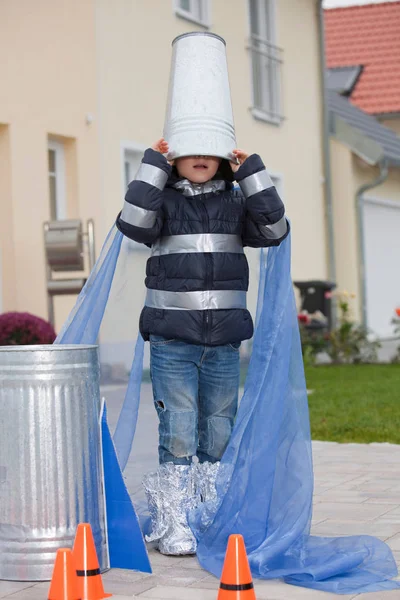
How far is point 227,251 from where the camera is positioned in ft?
14.8

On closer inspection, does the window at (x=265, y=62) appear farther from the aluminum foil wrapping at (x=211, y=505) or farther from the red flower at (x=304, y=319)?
the aluminum foil wrapping at (x=211, y=505)

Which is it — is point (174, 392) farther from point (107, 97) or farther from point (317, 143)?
point (317, 143)

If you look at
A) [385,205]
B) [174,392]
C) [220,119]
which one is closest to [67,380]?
[174,392]

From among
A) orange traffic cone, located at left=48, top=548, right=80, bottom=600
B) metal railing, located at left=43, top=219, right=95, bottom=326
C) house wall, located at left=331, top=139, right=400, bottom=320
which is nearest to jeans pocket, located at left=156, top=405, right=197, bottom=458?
orange traffic cone, located at left=48, top=548, right=80, bottom=600

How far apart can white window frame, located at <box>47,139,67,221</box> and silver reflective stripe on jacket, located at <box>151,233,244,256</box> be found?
6.96m

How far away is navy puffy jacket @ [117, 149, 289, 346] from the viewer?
434 cm

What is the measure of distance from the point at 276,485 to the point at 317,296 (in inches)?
440

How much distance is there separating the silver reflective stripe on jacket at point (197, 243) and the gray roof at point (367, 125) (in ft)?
45.6

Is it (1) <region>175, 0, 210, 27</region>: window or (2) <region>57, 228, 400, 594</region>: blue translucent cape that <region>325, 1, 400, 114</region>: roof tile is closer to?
(1) <region>175, 0, 210, 27</region>: window

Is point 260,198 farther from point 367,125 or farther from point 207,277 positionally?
point 367,125

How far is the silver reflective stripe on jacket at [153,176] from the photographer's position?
4.31 metres

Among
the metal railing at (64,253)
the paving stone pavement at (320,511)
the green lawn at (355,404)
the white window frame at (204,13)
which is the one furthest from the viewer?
the white window frame at (204,13)

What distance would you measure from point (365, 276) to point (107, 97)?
836 cm

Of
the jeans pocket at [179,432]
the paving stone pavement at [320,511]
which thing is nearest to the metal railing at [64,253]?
the paving stone pavement at [320,511]
